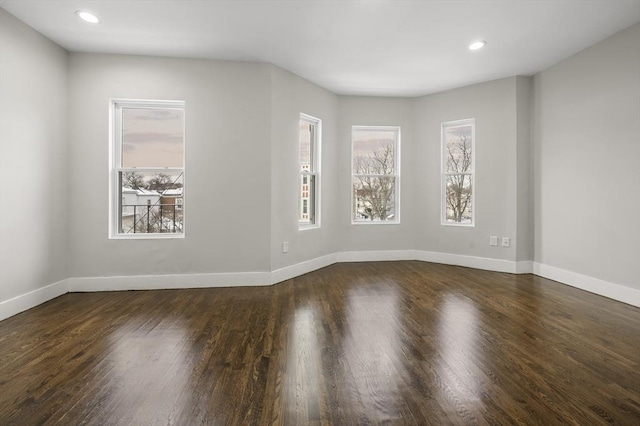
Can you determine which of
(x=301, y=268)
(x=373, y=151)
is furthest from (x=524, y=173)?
(x=301, y=268)

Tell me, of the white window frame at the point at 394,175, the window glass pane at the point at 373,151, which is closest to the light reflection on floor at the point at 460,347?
the white window frame at the point at 394,175

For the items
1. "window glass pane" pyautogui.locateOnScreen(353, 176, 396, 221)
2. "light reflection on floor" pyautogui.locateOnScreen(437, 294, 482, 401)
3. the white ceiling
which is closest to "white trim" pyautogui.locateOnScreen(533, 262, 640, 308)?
"light reflection on floor" pyautogui.locateOnScreen(437, 294, 482, 401)

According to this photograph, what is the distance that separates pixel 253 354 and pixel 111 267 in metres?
2.67

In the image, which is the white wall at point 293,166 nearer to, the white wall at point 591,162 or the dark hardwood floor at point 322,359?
the dark hardwood floor at point 322,359

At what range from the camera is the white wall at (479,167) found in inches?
200

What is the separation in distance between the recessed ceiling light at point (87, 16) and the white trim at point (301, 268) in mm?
3165

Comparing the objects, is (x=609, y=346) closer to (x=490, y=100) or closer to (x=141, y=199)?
(x=490, y=100)

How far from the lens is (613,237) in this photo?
12.4 ft

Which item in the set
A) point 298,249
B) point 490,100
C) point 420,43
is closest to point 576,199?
point 490,100

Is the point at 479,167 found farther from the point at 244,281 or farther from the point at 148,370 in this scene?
the point at 148,370

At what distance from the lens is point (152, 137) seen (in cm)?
431

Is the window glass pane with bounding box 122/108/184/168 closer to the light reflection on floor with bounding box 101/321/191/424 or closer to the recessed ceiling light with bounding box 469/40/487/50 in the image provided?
the light reflection on floor with bounding box 101/321/191/424

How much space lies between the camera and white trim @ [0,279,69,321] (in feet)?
10.5

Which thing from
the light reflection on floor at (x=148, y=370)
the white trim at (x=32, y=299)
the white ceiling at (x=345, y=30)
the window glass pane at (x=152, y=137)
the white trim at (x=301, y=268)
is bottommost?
the light reflection on floor at (x=148, y=370)
